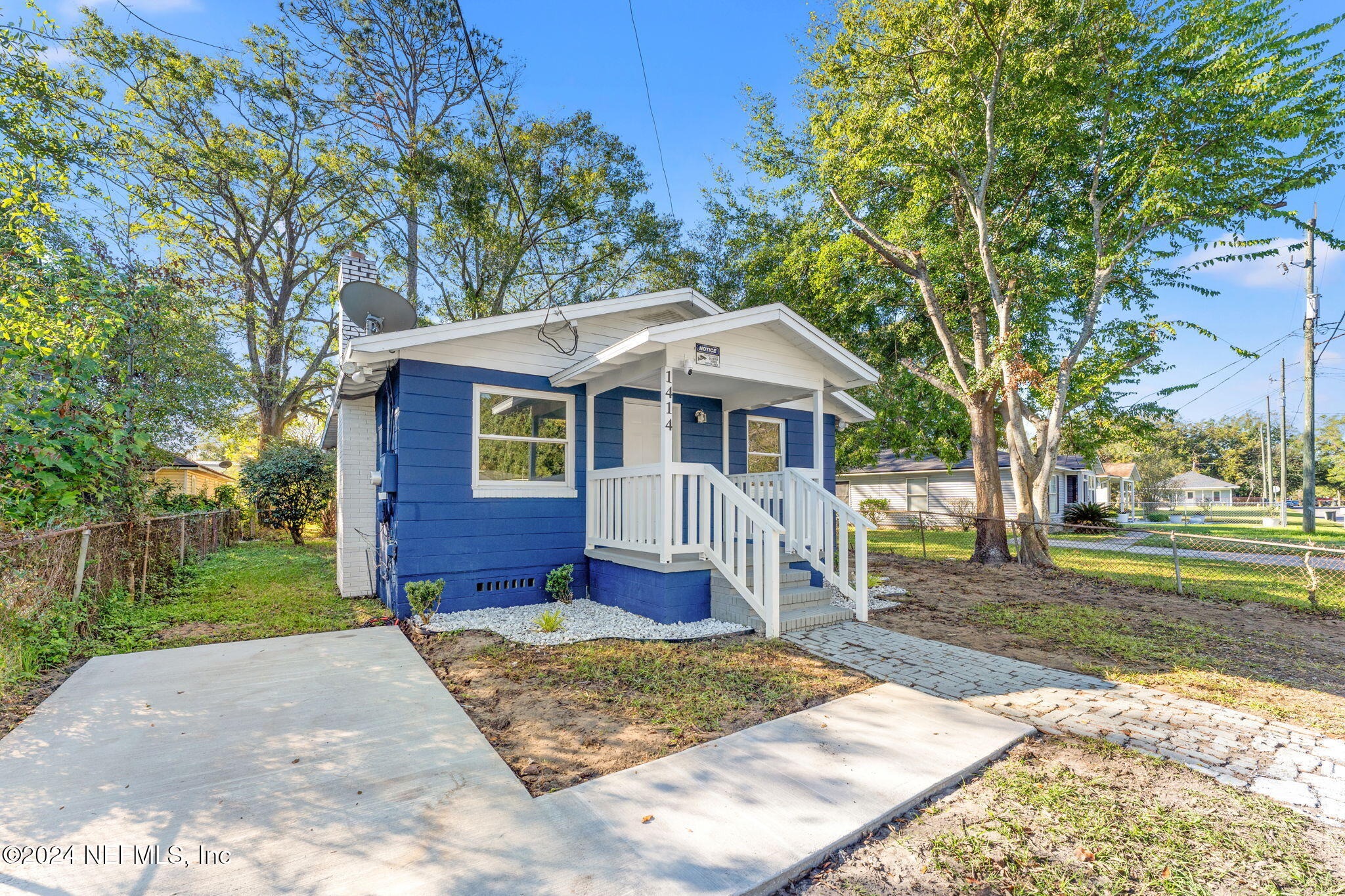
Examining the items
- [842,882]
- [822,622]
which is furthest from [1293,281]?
[842,882]

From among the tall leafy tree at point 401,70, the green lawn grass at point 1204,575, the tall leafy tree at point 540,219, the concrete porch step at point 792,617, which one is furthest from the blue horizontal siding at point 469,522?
the tall leafy tree at point 401,70

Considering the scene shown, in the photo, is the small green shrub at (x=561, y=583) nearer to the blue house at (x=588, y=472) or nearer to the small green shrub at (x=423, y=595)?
the blue house at (x=588, y=472)

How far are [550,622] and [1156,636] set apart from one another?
6.17m

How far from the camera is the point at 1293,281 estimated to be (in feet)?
62.5

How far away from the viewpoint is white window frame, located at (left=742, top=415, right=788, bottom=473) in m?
9.17

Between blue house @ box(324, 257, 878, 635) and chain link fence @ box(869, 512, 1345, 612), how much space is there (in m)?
4.88

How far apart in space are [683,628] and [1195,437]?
73.3 metres

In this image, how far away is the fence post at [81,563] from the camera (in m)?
5.25

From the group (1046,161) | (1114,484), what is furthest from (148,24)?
(1114,484)

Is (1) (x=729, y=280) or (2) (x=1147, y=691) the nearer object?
(2) (x=1147, y=691)

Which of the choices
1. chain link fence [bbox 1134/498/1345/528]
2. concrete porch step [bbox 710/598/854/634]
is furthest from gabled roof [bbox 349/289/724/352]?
chain link fence [bbox 1134/498/1345/528]

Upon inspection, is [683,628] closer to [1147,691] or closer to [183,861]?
[1147,691]

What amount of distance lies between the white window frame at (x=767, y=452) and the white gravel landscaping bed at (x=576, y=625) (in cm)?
360

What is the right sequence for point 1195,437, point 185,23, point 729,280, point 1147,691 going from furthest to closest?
point 1195,437
point 729,280
point 185,23
point 1147,691
